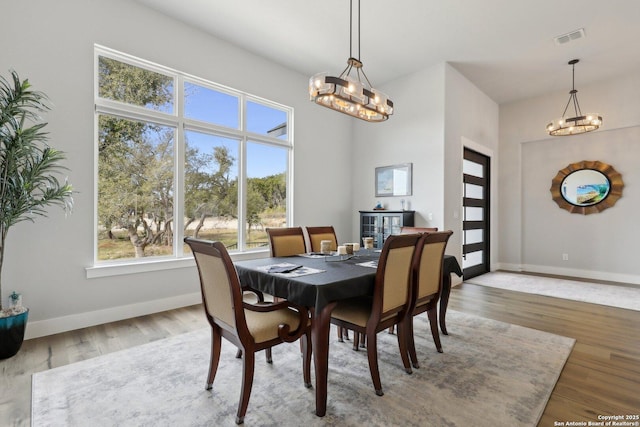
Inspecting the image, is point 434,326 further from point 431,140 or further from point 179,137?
point 179,137

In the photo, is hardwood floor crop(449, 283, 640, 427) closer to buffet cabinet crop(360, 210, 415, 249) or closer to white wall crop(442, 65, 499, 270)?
white wall crop(442, 65, 499, 270)

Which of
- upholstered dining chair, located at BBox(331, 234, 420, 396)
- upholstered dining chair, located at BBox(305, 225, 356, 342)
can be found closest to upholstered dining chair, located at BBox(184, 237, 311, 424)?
upholstered dining chair, located at BBox(331, 234, 420, 396)

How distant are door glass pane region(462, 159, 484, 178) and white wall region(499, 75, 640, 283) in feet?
2.82

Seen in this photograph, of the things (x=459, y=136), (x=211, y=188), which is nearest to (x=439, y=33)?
(x=459, y=136)

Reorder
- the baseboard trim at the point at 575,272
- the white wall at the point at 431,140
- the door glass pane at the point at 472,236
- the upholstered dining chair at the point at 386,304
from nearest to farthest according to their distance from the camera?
the upholstered dining chair at the point at 386,304 < the white wall at the point at 431,140 < the baseboard trim at the point at 575,272 < the door glass pane at the point at 472,236

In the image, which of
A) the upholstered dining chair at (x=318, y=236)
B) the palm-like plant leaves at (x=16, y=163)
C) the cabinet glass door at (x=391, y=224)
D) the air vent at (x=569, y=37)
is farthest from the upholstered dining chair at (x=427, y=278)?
the air vent at (x=569, y=37)

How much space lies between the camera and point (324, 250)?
117 inches

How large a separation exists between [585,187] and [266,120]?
5661 millimetres

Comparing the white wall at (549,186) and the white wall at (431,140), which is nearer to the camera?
the white wall at (431,140)

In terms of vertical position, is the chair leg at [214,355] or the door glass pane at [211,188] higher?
the door glass pane at [211,188]

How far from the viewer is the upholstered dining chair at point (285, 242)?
122 inches

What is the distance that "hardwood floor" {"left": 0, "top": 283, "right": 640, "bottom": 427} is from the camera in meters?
1.89

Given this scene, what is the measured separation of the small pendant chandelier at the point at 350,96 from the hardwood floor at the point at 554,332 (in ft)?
8.14

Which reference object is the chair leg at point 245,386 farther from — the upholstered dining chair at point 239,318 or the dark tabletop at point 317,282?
the dark tabletop at point 317,282
